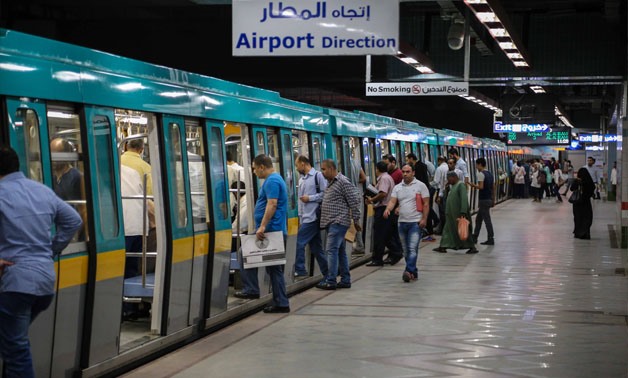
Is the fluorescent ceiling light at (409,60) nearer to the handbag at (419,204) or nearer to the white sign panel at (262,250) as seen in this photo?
the handbag at (419,204)

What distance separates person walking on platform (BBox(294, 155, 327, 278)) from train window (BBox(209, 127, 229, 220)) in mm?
3005

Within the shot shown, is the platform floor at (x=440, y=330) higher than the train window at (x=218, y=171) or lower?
lower

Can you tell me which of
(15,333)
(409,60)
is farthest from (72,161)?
(409,60)

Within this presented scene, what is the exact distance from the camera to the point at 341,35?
38.9 feet

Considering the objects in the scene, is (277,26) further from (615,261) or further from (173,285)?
(615,261)

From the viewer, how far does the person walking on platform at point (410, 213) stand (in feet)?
49.7

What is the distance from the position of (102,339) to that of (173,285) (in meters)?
1.54

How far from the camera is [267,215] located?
37.6 feet

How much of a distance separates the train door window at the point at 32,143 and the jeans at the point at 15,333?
1.05 m

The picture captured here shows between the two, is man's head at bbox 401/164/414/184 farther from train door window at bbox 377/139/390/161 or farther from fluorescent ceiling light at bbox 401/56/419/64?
train door window at bbox 377/139/390/161

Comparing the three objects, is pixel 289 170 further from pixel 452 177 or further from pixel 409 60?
pixel 409 60

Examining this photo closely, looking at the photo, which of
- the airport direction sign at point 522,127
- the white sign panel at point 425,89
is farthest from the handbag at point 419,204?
the airport direction sign at point 522,127

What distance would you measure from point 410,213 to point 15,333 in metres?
9.39

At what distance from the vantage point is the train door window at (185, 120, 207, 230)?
10.2 metres
